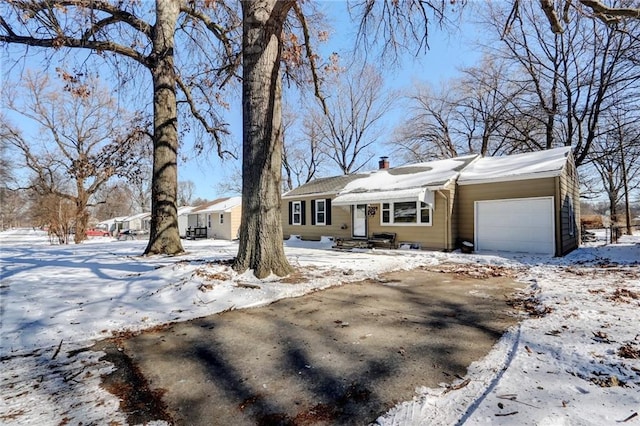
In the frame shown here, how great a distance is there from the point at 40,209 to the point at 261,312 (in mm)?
24158

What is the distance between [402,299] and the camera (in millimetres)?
5152

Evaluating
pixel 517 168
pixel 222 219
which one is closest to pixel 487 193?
pixel 517 168

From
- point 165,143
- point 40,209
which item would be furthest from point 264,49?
point 40,209

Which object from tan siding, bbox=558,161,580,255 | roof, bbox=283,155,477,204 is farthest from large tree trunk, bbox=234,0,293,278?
tan siding, bbox=558,161,580,255

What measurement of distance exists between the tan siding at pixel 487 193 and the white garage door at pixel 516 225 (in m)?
0.18

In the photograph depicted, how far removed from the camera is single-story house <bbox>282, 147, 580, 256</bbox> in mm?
10898

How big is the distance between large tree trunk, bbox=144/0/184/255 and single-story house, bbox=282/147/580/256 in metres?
7.99

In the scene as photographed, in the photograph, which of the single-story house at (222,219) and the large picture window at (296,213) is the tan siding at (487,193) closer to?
the large picture window at (296,213)

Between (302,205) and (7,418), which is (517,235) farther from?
(7,418)

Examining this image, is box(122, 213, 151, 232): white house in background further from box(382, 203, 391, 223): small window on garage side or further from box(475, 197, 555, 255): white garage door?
Answer: box(475, 197, 555, 255): white garage door

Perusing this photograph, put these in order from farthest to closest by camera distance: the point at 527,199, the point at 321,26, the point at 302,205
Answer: the point at 302,205 < the point at 527,199 < the point at 321,26

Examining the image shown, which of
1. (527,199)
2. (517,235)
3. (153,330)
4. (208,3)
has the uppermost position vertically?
(208,3)

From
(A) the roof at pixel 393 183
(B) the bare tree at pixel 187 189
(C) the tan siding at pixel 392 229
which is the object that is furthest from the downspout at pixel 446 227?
(B) the bare tree at pixel 187 189

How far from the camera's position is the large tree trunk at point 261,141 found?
619 cm
